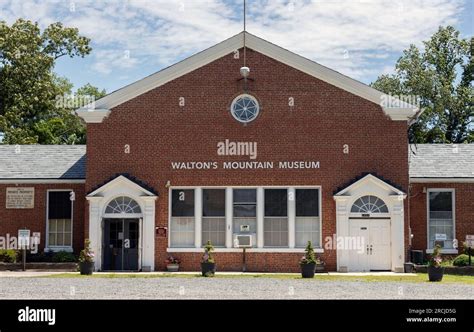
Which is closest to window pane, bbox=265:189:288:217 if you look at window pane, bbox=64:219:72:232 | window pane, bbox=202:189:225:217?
window pane, bbox=202:189:225:217

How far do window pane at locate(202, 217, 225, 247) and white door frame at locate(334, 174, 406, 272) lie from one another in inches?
166

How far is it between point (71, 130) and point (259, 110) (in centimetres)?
2817

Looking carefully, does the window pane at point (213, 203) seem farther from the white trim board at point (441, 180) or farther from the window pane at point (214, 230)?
the white trim board at point (441, 180)

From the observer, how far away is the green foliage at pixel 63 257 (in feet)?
98.7

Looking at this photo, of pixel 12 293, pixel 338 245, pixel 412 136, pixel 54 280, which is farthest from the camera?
pixel 412 136

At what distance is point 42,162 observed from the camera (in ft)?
110

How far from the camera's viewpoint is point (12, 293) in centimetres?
1922

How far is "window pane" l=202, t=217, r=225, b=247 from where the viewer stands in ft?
95.9

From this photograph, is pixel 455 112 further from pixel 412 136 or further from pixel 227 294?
pixel 227 294

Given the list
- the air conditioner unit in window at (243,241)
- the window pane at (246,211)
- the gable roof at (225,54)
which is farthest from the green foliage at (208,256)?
the gable roof at (225,54)

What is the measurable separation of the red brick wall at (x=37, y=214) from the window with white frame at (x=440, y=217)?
1382 cm

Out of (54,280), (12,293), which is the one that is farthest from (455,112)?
(12,293)

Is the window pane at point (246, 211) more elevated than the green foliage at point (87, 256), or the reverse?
the window pane at point (246, 211)

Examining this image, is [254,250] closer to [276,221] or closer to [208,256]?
[276,221]
